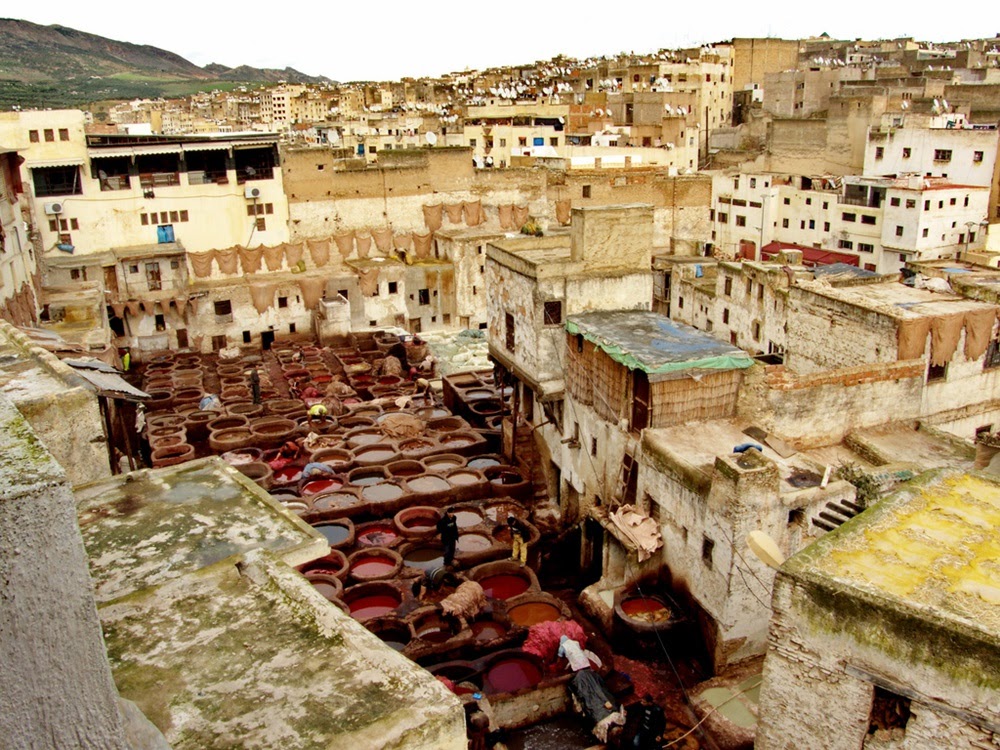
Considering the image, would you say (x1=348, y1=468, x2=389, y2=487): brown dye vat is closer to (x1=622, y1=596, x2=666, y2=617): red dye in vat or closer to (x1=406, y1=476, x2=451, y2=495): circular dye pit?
(x1=406, y1=476, x2=451, y2=495): circular dye pit

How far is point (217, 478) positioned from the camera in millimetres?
10875

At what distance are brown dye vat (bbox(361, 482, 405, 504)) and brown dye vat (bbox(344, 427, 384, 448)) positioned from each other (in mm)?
2905

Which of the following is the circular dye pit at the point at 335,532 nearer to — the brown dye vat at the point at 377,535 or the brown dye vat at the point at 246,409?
the brown dye vat at the point at 377,535

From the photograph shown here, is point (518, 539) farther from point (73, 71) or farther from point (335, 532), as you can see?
point (73, 71)

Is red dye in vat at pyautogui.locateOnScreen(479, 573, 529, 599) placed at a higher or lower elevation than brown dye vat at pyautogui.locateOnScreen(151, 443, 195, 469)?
lower

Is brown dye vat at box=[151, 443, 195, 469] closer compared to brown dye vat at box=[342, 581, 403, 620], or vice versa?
brown dye vat at box=[342, 581, 403, 620]

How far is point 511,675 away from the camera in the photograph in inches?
592

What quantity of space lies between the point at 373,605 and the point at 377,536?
2.79 meters

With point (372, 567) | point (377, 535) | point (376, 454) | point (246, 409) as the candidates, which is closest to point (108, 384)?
point (372, 567)

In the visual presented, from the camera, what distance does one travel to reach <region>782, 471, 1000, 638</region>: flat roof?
774cm

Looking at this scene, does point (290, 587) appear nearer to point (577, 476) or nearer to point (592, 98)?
point (577, 476)

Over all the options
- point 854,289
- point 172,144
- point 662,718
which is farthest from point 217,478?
point 172,144

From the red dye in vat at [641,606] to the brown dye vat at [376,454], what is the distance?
32.6ft

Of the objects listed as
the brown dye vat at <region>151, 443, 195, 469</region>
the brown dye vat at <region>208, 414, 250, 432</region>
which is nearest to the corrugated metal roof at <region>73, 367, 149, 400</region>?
the brown dye vat at <region>151, 443, 195, 469</region>
